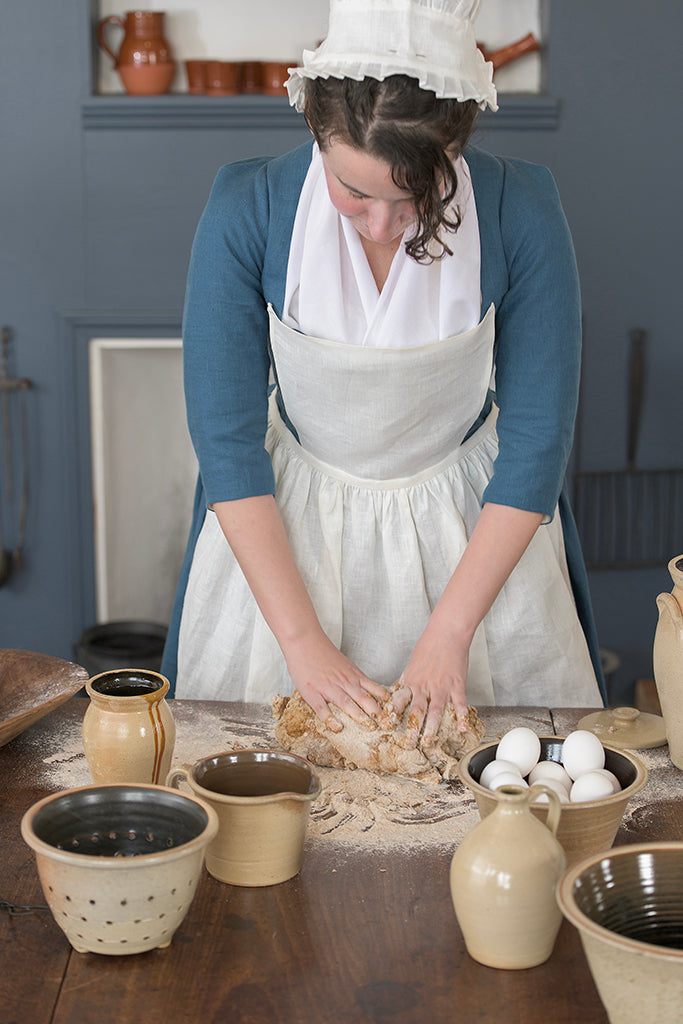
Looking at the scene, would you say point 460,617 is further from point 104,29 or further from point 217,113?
point 104,29

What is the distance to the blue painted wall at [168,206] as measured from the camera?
261cm

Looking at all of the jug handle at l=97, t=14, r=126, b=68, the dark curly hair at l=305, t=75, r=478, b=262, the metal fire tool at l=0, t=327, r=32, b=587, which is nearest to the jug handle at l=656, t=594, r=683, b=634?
the dark curly hair at l=305, t=75, r=478, b=262

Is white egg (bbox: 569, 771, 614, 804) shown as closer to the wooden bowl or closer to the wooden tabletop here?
the wooden tabletop

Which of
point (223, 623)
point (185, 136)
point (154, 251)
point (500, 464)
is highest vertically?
point (185, 136)

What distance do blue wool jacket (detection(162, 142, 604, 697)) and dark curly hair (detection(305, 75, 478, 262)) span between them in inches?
10.9

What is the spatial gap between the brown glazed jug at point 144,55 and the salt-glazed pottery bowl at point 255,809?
2.19 metres

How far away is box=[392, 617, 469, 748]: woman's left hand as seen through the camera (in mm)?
1139

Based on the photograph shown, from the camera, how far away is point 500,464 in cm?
134

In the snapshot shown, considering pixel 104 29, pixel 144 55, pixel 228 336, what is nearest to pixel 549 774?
pixel 228 336

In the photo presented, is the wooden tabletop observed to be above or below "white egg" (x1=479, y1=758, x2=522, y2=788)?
below

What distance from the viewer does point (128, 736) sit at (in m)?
0.98

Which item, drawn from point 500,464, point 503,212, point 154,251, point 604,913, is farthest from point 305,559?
point 154,251

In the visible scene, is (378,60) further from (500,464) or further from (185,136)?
(185,136)

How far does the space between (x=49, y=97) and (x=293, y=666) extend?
1974 mm
